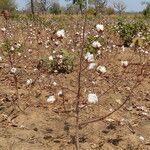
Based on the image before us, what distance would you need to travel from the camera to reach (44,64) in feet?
27.0

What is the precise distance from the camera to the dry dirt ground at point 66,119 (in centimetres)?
512

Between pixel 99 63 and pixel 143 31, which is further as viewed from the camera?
pixel 143 31

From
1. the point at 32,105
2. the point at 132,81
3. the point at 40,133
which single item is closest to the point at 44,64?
the point at 132,81

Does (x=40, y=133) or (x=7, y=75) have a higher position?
(x=7, y=75)

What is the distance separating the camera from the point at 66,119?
225 inches

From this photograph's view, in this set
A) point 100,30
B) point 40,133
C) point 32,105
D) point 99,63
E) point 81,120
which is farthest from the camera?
point 99,63

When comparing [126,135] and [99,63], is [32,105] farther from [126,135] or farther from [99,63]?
[99,63]

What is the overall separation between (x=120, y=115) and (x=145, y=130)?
0.49 metres

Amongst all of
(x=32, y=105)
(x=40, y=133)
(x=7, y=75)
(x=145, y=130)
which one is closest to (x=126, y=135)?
(x=145, y=130)

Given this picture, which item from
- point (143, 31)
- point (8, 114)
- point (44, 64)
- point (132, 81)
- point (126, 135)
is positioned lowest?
point (126, 135)

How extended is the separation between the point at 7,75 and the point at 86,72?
4.13 ft

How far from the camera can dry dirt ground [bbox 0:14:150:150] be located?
16.8 ft

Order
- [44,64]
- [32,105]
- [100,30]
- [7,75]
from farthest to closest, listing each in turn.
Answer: [44,64]
[7,75]
[32,105]
[100,30]

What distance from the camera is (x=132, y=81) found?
25.0 ft
